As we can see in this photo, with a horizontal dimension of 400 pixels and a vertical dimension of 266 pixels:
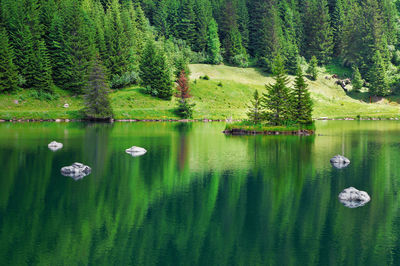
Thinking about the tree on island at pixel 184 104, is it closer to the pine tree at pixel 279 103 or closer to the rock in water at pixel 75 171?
the pine tree at pixel 279 103

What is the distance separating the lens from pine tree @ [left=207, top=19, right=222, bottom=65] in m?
185

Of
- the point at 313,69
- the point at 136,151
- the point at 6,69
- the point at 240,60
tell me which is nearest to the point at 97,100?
the point at 6,69

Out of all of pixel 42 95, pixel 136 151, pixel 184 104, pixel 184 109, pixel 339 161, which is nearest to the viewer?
pixel 339 161

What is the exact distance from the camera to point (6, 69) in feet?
398

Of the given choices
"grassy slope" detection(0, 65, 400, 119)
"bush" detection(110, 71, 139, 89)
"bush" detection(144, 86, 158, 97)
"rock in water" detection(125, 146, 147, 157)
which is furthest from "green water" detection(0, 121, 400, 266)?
"bush" detection(110, 71, 139, 89)

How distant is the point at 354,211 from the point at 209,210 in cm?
937

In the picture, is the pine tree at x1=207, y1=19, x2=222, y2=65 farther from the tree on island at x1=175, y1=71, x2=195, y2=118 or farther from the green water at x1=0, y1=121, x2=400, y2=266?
the green water at x1=0, y1=121, x2=400, y2=266

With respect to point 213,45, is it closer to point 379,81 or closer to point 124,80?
point 124,80

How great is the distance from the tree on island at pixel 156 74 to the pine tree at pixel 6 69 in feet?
121

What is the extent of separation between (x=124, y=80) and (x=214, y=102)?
1140 inches

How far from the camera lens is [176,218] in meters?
26.6

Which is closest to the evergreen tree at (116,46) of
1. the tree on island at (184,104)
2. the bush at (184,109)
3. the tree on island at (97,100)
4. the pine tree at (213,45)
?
the tree on island at (97,100)

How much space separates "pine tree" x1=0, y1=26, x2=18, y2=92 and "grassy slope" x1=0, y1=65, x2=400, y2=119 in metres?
2.87

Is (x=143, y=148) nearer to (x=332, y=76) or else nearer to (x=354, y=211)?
(x=354, y=211)
